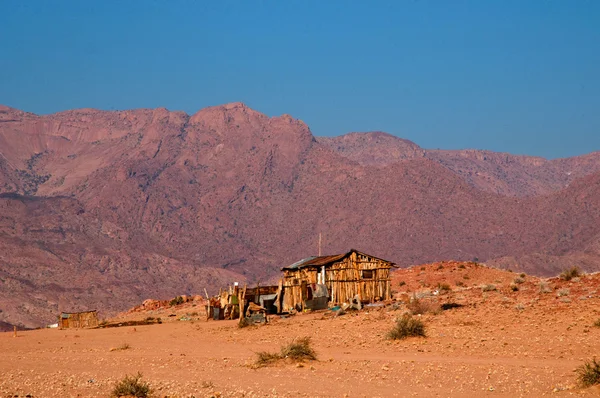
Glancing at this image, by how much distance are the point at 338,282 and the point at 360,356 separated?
18.4 m

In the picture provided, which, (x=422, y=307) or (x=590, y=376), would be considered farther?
(x=422, y=307)

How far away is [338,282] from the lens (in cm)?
4372

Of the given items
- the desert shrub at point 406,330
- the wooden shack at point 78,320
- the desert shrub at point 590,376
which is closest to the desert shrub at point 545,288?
the desert shrub at point 406,330

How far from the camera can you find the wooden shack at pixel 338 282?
43469mm

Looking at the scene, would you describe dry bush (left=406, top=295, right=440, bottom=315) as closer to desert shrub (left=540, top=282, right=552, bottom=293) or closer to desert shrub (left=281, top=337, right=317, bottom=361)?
desert shrub (left=540, top=282, right=552, bottom=293)

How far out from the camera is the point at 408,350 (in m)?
25.8

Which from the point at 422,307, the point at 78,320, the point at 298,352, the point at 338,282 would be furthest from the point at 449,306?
the point at 78,320

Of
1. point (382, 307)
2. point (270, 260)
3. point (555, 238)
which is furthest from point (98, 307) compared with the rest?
point (382, 307)

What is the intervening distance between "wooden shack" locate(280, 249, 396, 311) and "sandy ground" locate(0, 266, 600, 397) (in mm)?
4412

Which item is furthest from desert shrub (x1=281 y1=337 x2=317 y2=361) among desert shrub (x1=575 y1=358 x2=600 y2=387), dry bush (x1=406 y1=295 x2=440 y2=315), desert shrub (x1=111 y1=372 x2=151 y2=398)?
dry bush (x1=406 y1=295 x2=440 y2=315)

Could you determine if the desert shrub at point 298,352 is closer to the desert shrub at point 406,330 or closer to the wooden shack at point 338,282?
the desert shrub at point 406,330

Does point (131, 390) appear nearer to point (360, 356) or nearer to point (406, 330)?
point (360, 356)

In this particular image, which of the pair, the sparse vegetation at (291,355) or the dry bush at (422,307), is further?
the dry bush at (422,307)

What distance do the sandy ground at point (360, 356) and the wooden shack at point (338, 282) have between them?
4.41 meters
